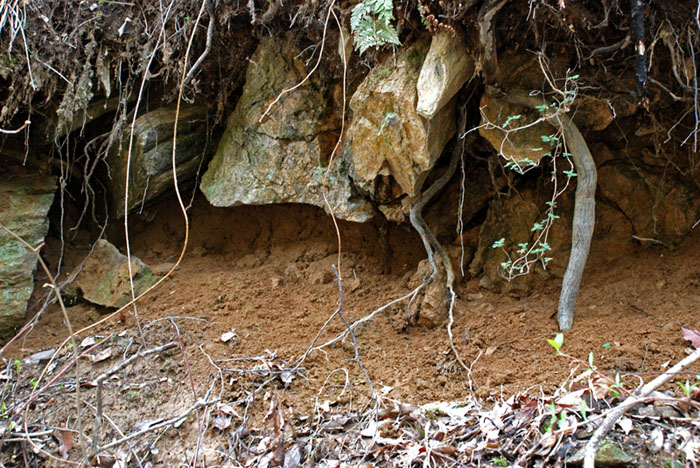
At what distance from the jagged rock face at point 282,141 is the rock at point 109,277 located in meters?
0.76

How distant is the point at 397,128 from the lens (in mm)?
2928

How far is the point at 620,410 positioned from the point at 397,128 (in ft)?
6.05

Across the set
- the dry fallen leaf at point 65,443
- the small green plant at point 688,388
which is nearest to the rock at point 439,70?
the small green plant at point 688,388

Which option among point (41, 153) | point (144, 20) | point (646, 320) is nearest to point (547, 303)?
point (646, 320)

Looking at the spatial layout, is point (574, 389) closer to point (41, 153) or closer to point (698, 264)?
point (698, 264)

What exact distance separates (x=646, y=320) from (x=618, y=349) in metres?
0.33

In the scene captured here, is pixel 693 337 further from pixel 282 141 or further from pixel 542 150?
pixel 282 141

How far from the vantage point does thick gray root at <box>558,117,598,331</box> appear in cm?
267

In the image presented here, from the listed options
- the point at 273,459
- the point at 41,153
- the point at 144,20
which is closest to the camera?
the point at 273,459

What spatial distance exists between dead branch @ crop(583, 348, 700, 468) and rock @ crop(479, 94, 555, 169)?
4.25 feet

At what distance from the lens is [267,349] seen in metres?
2.97

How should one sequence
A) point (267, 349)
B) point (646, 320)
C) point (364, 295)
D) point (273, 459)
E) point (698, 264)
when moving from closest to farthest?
point (273, 459) → point (646, 320) → point (698, 264) → point (267, 349) → point (364, 295)

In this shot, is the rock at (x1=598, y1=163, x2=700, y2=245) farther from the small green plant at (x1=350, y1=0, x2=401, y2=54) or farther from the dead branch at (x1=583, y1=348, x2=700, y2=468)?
the small green plant at (x1=350, y1=0, x2=401, y2=54)

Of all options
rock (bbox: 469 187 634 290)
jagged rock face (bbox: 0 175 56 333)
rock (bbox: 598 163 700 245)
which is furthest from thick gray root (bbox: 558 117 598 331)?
jagged rock face (bbox: 0 175 56 333)
